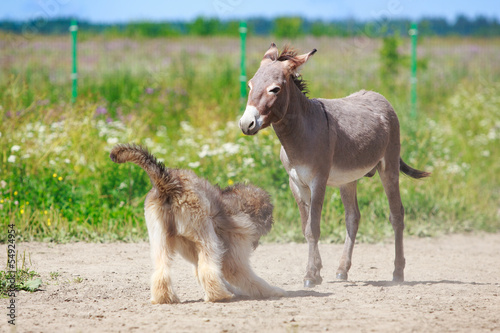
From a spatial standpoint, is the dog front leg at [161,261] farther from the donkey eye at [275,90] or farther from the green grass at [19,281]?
the donkey eye at [275,90]

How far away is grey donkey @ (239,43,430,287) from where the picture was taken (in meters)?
5.37

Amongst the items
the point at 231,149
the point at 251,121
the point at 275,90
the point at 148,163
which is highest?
the point at 275,90

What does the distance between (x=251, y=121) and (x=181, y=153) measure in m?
5.41

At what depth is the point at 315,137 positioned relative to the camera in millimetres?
5641

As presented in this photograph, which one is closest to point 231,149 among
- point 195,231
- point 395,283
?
point 395,283

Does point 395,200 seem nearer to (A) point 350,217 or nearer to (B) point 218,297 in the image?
(A) point 350,217

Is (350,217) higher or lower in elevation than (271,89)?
lower

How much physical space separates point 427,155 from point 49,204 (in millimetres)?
5743

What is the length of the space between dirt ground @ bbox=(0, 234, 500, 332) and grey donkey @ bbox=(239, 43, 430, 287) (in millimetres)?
565

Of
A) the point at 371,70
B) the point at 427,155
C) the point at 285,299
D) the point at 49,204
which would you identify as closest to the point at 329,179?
the point at 285,299

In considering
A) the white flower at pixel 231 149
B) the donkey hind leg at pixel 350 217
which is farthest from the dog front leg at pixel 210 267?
the white flower at pixel 231 149

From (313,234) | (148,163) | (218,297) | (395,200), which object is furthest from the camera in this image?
(395,200)

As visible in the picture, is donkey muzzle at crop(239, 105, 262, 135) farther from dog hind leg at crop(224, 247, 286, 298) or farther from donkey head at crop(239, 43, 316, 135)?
dog hind leg at crop(224, 247, 286, 298)

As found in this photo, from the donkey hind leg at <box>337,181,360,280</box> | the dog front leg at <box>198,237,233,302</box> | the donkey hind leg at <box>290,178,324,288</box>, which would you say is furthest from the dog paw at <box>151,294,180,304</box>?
the donkey hind leg at <box>337,181,360,280</box>
